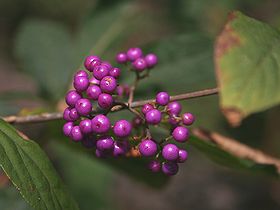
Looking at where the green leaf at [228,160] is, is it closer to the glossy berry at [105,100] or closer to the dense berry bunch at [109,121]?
the dense berry bunch at [109,121]

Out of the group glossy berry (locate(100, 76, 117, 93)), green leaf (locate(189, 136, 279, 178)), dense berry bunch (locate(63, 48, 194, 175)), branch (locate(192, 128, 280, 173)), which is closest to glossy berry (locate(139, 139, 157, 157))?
dense berry bunch (locate(63, 48, 194, 175))

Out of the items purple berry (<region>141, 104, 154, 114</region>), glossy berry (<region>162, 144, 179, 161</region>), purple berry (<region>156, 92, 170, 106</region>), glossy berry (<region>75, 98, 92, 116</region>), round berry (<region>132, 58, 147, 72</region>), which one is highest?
glossy berry (<region>75, 98, 92, 116</region>)

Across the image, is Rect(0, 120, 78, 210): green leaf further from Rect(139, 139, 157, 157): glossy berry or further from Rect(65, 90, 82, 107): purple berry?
Rect(139, 139, 157, 157): glossy berry

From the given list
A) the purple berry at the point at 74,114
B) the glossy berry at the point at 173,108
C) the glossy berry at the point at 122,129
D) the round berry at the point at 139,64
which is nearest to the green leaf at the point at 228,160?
the glossy berry at the point at 173,108

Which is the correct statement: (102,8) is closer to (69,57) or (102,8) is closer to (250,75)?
(69,57)

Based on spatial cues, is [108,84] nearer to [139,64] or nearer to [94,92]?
[94,92]

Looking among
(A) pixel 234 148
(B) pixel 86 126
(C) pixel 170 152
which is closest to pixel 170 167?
(C) pixel 170 152

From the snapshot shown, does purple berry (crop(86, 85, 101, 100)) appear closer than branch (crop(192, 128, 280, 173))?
Yes
